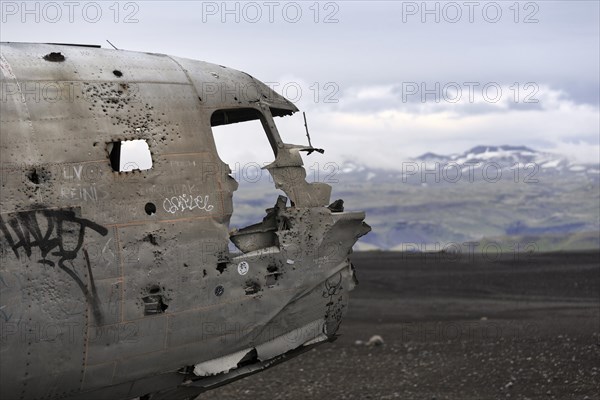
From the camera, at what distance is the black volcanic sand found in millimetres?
20922

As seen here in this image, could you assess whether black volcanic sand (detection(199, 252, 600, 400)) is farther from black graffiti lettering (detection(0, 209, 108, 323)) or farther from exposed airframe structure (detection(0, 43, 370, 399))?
black graffiti lettering (detection(0, 209, 108, 323))

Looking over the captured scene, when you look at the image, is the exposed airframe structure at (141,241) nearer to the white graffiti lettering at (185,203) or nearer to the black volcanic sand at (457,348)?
the white graffiti lettering at (185,203)

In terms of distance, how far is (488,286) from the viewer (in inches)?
1859

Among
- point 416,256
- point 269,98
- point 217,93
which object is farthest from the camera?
point 416,256

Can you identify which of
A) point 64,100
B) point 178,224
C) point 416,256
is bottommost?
point 416,256

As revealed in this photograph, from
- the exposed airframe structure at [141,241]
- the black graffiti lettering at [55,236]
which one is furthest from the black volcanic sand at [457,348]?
the black graffiti lettering at [55,236]

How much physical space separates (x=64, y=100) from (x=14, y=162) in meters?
0.97

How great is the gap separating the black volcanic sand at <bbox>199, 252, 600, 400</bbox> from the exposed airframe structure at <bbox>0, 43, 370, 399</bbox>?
29.2 feet

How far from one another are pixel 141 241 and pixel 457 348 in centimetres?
1677

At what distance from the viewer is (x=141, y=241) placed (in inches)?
430

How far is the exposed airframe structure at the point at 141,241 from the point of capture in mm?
10375

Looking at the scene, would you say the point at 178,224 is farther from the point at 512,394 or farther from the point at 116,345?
the point at 512,394

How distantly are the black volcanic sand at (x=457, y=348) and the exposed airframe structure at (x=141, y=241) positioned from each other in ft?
29.2

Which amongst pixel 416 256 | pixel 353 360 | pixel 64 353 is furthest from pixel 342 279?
pixel 416 256
